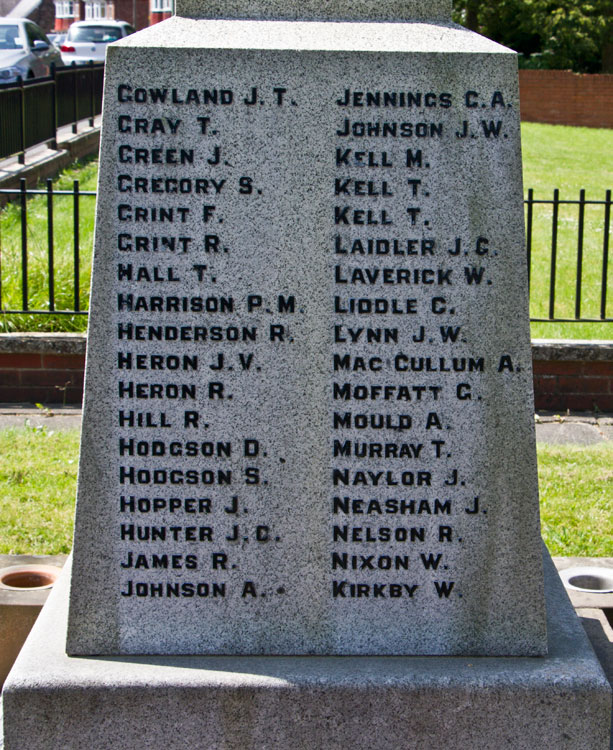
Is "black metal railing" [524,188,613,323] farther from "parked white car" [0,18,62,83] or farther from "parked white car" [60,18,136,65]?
"parked white car" [60,18,136,65]

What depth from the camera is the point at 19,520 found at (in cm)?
491

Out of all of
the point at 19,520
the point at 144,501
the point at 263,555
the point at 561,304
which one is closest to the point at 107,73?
the point at 144,501

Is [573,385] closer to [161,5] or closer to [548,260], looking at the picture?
[548,260]

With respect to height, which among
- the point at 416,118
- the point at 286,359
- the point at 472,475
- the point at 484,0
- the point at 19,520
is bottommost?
the point at 19,520

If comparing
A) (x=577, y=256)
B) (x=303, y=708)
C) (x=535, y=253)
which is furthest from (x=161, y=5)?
(x=303, y=708)

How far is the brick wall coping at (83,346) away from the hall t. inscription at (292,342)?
4212 mm

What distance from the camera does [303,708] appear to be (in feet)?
8.54

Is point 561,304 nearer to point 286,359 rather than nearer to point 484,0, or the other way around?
point 286,359

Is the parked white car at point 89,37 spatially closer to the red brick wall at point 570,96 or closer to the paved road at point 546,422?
the red brick wall at point 570,96

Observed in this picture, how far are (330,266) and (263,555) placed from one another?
759 mm

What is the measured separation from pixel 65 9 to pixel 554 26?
47.5 metres

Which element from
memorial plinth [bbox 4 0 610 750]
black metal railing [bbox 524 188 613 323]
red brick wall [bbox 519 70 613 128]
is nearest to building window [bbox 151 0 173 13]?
red brick wall [bbox 519 70 613 128]

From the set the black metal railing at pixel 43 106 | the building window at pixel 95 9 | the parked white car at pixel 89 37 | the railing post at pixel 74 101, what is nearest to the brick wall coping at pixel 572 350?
the black metal railing at pixel 43 106

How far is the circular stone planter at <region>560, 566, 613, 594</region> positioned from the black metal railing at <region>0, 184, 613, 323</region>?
2.98 metres
